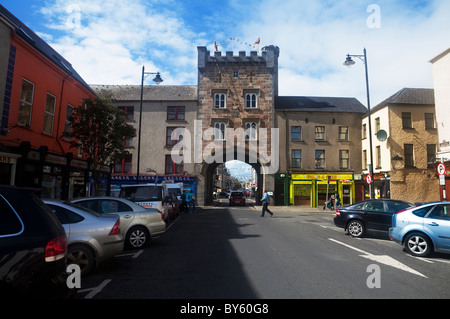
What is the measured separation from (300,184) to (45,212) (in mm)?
31510

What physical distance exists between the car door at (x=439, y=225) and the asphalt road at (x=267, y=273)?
1.49 ft

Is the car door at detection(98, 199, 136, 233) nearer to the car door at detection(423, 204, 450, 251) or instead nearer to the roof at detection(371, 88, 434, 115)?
the car door at detection(423, 204, 450, 251)

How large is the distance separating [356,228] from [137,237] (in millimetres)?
7882

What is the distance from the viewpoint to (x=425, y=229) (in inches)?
300

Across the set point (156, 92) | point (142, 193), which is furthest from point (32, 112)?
point (156, 92)

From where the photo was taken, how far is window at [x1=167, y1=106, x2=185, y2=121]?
34219 mm

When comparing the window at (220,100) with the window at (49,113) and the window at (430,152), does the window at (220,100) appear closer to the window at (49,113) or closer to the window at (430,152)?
the window at (430,152)

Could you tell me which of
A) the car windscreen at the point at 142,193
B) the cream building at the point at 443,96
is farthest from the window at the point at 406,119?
the car windscreen at the point at 142,193

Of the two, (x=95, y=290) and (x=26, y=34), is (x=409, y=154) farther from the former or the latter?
(x=26, y=34)

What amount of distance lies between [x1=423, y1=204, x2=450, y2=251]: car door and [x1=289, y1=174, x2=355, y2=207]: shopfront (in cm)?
2515

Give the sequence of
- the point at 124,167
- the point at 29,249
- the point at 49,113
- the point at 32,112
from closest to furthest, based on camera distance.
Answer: the point at 29,249 → the point at 32,112 → the point at 49,113 → the point at 124,167

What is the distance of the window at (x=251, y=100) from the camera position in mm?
34062

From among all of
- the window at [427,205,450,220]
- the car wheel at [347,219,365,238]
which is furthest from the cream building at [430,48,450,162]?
the window at [427,205,450,220]
